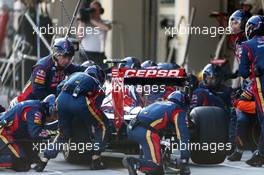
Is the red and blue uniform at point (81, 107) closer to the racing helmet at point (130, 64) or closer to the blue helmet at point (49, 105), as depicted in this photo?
the blue helmet at point (49, 105)

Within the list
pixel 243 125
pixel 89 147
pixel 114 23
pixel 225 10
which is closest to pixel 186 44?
pixel 225 10

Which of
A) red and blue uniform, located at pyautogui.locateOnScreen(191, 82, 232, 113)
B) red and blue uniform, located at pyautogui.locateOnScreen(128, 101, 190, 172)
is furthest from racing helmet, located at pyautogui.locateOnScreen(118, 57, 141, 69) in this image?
red and blue uniform, located at pyautogui.locateOnScreen(128, 101, 190, 172)

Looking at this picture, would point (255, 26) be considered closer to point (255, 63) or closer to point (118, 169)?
point (255, 63)

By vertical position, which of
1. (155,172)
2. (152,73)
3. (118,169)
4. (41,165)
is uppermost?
(152,73)

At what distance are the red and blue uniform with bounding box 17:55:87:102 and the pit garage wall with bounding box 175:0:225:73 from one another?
5.94 m

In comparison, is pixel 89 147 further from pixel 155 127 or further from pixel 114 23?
pixel 114 23

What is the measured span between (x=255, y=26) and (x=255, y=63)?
1.46 ft

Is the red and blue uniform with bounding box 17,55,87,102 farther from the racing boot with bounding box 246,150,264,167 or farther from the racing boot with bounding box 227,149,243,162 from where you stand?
the racing boot with bounding box 246,150,264,167

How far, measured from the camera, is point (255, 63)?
40.1 ft

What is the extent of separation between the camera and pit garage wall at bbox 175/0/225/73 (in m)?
18.5

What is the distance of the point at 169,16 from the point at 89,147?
843 centimetres

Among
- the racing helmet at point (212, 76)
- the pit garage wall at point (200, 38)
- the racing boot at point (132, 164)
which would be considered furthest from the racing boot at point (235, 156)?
the pit garage wall at point (200, 38)

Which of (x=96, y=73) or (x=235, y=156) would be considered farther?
(x=235, y=156)

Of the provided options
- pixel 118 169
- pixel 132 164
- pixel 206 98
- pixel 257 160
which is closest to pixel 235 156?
pixel 257 160
